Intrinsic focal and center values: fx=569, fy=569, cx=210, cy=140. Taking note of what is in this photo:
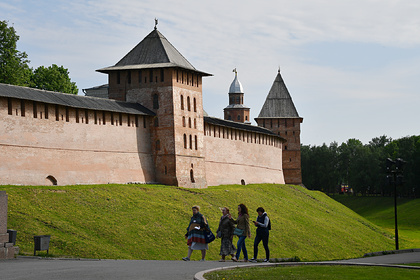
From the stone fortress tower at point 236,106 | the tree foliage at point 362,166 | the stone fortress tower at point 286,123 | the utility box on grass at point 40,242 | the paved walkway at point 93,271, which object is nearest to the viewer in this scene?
the paved walkway at point 93,271

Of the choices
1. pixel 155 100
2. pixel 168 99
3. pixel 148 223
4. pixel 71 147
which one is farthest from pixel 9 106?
pixel 168 99

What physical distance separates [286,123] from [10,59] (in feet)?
97.5

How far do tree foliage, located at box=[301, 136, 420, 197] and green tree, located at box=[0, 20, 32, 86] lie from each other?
43.2 meters

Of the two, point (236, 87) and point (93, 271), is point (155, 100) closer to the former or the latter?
point (93, 271)

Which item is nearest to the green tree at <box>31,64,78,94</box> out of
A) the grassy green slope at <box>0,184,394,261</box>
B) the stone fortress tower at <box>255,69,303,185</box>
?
the grassy green slope at <box>0,184,394,261</box>

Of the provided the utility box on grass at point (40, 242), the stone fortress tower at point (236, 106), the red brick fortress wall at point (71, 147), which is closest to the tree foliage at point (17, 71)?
the red brick fortress wall at point (71, 147)

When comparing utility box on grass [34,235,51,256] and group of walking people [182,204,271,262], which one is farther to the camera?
utility box on grass [34,235,51,256]

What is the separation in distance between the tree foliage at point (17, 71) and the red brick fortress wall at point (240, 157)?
14878 millimetres

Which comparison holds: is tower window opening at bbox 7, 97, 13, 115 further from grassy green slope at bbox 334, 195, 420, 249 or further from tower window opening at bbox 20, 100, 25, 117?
grassy green slope at bbox 334, 195, 420, 249

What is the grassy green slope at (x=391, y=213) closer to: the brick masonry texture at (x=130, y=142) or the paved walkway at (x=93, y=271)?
the brick masonry texture at (x=130, y=142)

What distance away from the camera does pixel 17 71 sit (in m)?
41.8

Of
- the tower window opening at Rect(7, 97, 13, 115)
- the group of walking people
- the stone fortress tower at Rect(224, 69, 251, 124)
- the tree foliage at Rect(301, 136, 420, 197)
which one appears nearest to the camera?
the group of walking people

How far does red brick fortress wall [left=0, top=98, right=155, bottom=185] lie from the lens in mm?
25391

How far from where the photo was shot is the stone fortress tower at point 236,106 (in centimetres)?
8431
